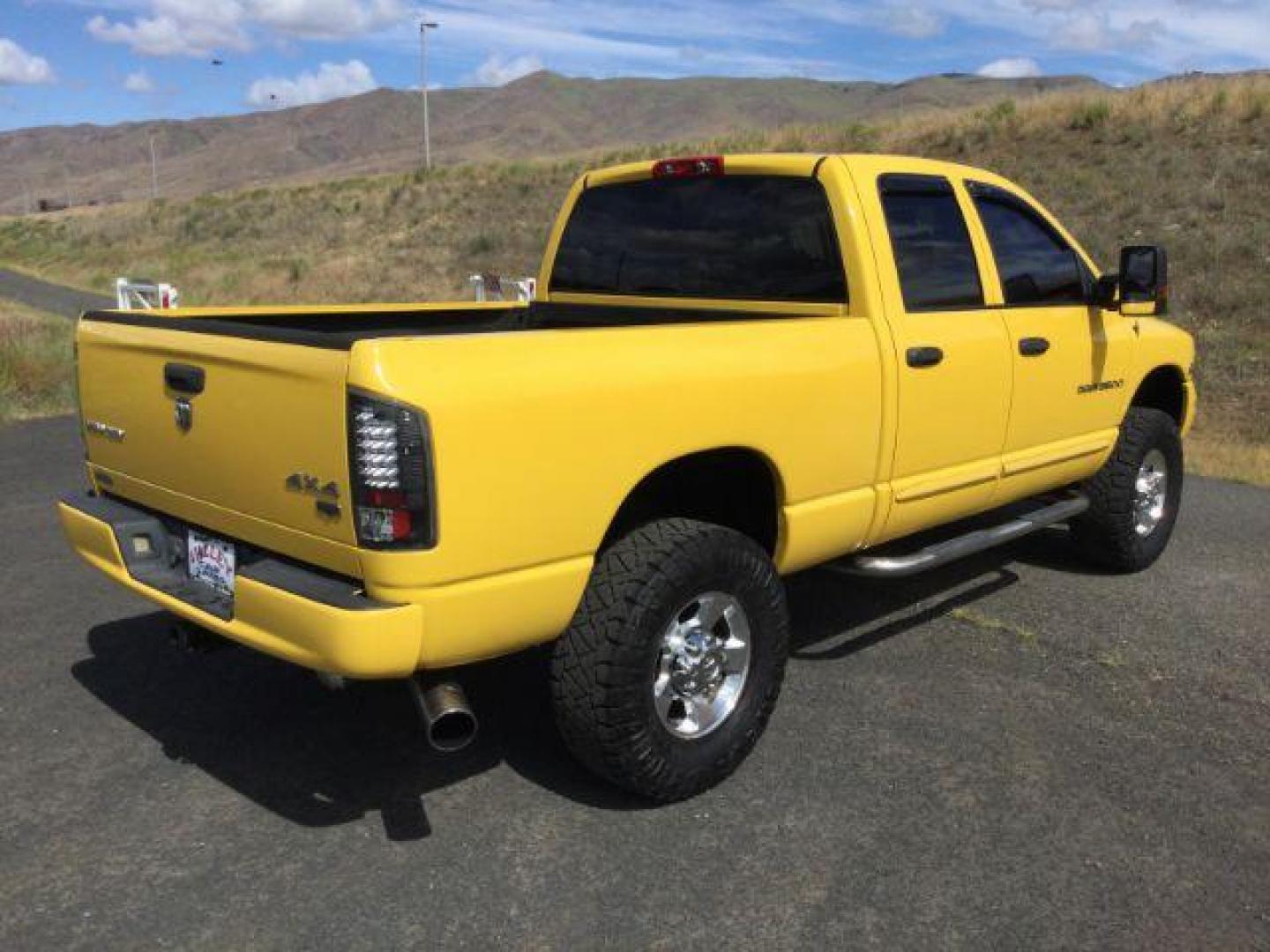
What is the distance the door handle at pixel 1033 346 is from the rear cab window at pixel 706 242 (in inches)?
39.4

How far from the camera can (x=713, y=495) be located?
13.0 ft

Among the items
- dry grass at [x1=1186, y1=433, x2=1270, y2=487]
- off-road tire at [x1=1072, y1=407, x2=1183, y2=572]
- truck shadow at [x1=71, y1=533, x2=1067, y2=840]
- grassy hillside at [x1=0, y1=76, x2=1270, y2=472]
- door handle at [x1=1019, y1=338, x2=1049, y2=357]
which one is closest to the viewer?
truck shadow at [x1=71, y1=533, x2=1067, y2=840]

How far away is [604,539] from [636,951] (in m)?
1.22

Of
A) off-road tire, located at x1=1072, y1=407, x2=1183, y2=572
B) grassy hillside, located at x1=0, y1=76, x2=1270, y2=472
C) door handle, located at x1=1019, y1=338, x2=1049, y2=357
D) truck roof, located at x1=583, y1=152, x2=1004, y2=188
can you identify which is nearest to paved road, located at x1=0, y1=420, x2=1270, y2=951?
off-road tire, located at x1=1072, y1=407, x2=1183, y2=572

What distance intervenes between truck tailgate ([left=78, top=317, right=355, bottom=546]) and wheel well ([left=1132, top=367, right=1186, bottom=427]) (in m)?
4.62

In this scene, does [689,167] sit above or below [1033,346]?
above

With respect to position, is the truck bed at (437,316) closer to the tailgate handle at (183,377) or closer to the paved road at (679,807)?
the tailgate handle at (183,377)

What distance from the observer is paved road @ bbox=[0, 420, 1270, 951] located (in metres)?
2.95

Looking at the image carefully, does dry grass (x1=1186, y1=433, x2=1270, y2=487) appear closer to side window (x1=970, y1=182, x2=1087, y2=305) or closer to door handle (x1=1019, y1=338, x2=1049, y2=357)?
side window (x1=970, y1=182, x2=1087, y2=305)

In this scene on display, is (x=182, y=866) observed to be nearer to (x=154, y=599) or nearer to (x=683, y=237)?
(x=154, y=599)

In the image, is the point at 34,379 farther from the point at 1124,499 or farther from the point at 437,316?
the point at 1124,499

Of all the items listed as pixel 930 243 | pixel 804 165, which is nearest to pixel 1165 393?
pixel 930 243

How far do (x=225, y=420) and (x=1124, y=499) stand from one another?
4354 millimetres

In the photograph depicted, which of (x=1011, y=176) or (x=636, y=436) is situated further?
(x=1011, y=176)
